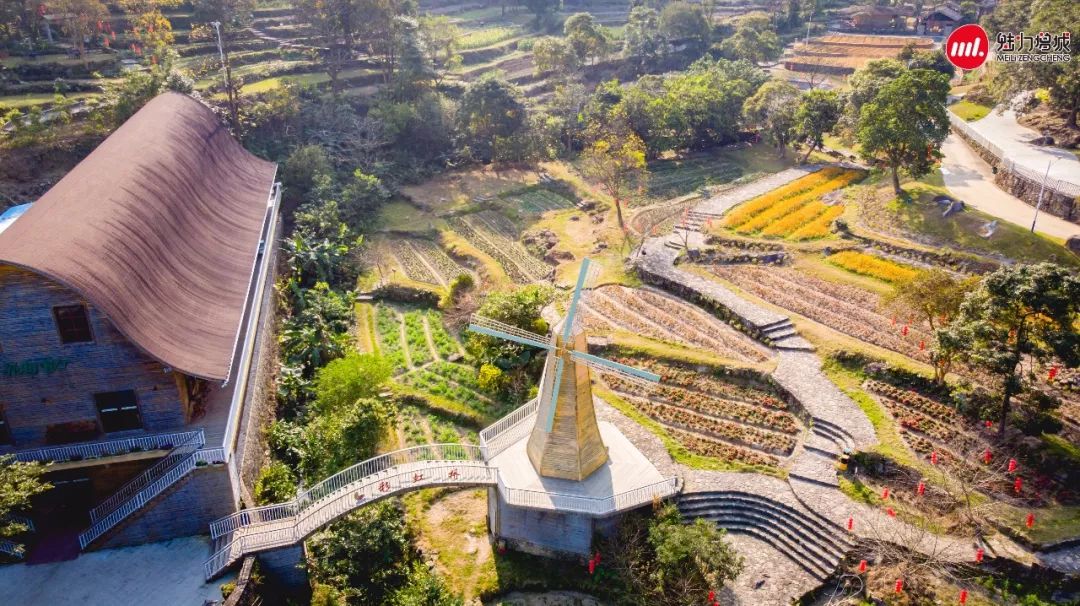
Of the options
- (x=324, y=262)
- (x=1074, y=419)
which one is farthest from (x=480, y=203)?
(x=1074, y=419)

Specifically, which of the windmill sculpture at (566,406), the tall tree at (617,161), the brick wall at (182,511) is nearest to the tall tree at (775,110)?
the tall tree at (617,161)

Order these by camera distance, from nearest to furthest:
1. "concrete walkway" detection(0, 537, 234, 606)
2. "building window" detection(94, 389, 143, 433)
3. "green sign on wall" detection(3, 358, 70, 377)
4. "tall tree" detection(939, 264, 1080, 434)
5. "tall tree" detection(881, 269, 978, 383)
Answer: "concrete walkway" detection(0, 537, 234, 606) < "green sign on wall" detection(3, 358, 70, 377) < "building window" detection(94, 389, 143, 433) < "tall tree" detection(939, 264, 1080, 434) < "tall tree" detection(881, 269, 978, 383)

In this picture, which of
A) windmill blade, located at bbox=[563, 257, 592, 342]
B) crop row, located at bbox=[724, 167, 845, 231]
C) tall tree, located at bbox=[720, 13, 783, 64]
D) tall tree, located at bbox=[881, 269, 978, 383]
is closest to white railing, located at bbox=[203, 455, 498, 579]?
windmill blade, located at bbox=[563, 257, 592, 342]

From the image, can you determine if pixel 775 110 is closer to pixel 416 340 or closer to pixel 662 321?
pixel 662 321

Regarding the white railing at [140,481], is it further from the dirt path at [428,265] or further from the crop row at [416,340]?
the dirt path at [428,265]

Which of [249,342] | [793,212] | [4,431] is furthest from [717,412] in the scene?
[4,431]

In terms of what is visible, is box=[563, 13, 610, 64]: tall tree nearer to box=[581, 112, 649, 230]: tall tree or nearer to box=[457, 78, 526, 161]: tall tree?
box=[457, 78, 526, 161]: tall tree

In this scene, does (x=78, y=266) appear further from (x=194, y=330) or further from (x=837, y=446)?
(x=837, y=446)
